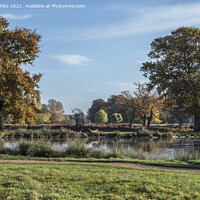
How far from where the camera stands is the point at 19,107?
18188mm

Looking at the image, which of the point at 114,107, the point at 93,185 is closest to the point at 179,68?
the point at 93,185

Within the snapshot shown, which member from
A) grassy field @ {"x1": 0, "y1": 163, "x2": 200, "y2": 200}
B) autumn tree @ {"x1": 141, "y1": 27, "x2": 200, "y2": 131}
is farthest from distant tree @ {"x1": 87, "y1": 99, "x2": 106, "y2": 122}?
grassy field @ {"x1": 0, "y1": 163, "x2": 200, "y2": 200}

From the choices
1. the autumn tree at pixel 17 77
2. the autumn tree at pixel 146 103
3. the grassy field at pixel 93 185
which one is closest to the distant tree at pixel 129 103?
the autumn tree at pixel 146 103

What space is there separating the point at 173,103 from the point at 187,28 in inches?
367

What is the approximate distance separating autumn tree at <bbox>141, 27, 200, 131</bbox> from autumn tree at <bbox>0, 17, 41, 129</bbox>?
17.4 meters

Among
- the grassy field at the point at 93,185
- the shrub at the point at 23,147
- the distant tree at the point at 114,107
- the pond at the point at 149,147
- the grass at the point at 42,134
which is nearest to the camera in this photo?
the grassy field at the point at 93,185

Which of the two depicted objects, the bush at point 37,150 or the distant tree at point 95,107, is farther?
the distant tree at point 95,107

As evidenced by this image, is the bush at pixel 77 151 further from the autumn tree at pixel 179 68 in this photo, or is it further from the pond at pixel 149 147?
the autumn tree at pixel 179 68

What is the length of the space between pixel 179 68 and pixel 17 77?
78.3 feet

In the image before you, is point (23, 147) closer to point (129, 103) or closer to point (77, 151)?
point (77, 151)

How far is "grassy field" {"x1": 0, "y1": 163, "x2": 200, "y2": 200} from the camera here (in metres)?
6.71

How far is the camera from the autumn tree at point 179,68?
31.3 meters

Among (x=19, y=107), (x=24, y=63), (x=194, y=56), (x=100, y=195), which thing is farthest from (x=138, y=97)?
(x=100, y=195)

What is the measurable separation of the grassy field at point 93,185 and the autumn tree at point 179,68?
77.2 feet
